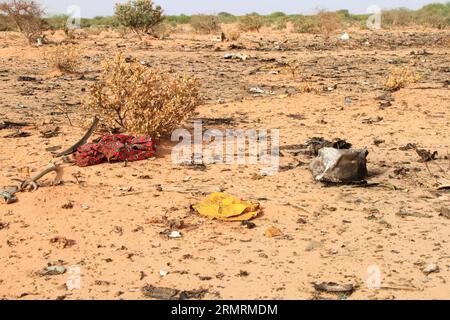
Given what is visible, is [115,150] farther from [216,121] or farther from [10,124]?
[216,121]

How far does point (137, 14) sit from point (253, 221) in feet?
54.0

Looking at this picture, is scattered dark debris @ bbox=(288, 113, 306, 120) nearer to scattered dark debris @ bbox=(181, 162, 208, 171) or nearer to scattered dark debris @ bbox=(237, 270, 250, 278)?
scattered dark debris @ bbox=(181, 162, 208, 171)

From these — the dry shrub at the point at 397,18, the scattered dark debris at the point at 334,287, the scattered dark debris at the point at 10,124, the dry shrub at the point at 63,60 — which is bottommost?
the scattered dark debris at the point at 334,287

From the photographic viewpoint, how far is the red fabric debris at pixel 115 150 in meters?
5.79

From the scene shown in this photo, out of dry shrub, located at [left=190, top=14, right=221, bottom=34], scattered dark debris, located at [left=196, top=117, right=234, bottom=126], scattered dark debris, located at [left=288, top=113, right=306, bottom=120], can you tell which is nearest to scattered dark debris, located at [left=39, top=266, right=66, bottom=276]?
scattered dark debris, located at [left=196, top=117, right=234, bottom=126]

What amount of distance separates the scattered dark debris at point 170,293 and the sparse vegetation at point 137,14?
1733 centimetres

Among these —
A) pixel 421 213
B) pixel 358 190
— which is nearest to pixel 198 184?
pixel 358 190

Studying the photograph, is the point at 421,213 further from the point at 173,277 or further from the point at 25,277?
the point at 25,277

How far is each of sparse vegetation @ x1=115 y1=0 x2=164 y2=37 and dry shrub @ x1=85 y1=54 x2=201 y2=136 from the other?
13427 mm

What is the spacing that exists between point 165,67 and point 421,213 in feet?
31.3

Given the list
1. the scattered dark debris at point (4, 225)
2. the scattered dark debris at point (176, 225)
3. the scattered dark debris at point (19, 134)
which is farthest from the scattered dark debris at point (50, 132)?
the scattered dark debris at point (176, 225)

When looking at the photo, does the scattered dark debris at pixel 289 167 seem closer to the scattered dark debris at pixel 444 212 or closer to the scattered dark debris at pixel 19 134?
the scattered dark debris at pixel 444 212

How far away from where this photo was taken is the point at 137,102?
257 inches
